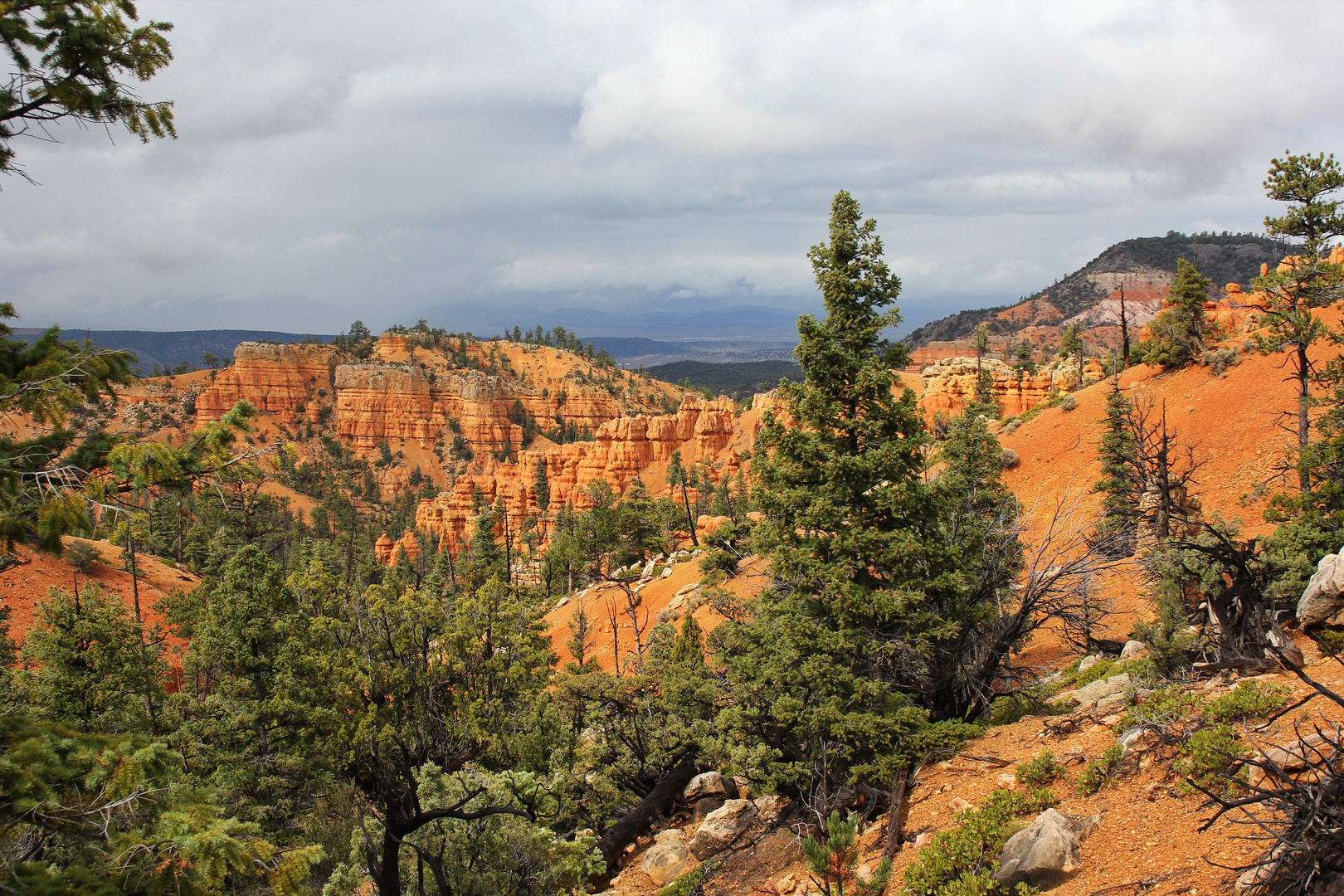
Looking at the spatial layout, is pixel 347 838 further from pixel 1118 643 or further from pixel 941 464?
pixel 941 464

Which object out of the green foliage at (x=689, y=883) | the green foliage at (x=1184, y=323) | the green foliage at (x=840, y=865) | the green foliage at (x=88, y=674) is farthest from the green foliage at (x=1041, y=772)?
the green foliage at (x=1184, y=323)

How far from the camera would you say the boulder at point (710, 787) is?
53.0ft

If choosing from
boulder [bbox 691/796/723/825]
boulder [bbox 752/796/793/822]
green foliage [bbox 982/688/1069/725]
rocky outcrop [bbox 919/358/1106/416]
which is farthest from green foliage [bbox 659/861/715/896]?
rocky outcrop [bbox 919/358/1106/416]

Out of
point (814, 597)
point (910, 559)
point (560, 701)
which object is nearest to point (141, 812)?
point (814, 597)

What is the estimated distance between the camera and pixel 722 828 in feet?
42.4

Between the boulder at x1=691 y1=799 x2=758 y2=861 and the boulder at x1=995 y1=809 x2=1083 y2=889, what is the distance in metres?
6.14

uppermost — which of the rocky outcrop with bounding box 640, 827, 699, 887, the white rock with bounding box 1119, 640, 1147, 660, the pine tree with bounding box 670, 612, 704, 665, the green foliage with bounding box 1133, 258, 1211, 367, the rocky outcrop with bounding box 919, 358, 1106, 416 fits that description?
the green foliage with bounding box 1133, 258, 1211, 367

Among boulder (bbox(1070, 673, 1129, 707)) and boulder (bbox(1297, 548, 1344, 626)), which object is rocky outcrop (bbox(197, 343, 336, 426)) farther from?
boulder (bbox(1297, 548, 1344, 626))

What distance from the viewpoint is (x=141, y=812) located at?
18.8ft

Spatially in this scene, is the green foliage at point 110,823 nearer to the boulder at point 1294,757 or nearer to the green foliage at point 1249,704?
the boulder at point 1294,757

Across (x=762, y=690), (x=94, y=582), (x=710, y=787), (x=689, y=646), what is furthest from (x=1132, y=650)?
(x=94, y=582)

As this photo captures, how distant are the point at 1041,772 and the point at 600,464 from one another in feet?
295

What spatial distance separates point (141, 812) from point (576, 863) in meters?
7.56

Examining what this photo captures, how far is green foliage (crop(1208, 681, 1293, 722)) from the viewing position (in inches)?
A: 321
